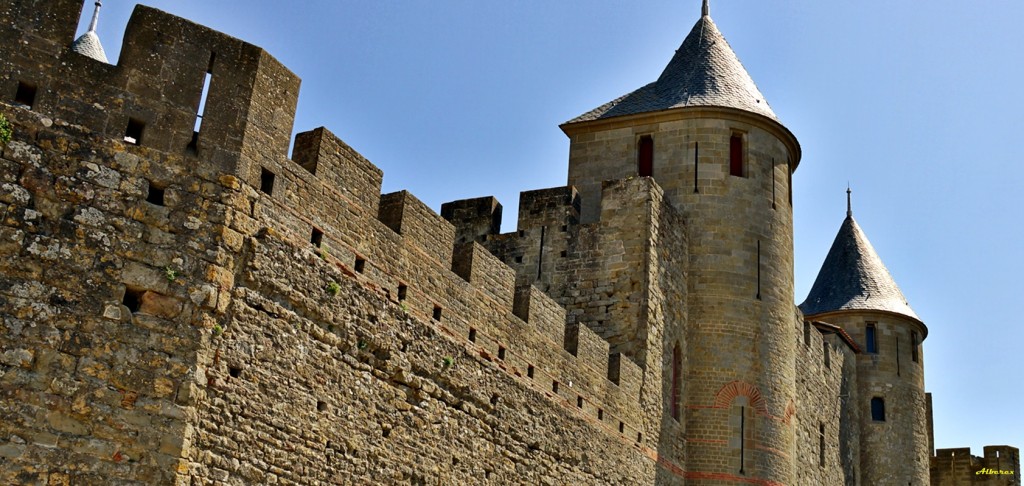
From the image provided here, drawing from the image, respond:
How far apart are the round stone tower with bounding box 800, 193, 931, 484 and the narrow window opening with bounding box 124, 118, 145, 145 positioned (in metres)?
24.5

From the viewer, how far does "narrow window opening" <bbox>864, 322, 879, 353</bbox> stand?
3109 cm

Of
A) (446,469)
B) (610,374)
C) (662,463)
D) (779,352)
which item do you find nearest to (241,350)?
(446,469)

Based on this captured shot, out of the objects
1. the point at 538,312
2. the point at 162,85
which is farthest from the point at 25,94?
the point at 538,312

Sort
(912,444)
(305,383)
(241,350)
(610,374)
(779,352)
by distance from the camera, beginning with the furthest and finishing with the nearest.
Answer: (912,444)
(779,352)
(610,374)
(305,383)
(241,350)

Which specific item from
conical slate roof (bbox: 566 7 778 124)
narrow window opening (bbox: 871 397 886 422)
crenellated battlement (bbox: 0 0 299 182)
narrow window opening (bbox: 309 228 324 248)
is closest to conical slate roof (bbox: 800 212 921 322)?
narrow window opening (bbox: 871 397 886 422)

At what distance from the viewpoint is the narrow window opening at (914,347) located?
3150cm

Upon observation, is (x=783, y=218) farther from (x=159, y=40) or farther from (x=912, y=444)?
(x=159, y=40)

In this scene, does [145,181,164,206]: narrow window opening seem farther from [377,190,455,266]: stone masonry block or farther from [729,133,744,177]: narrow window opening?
[729,133,744,177]: narrow window opening

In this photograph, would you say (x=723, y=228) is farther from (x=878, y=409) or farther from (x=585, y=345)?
(x=878, y=409)

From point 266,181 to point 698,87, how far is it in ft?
42.9

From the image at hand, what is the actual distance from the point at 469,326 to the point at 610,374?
431cm

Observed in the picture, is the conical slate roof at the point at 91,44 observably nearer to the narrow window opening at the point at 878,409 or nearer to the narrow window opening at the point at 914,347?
the narrow window opening at the point at 878,409

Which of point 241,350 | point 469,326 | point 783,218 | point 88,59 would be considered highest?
point 783,218

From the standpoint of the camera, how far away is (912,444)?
30.6m
